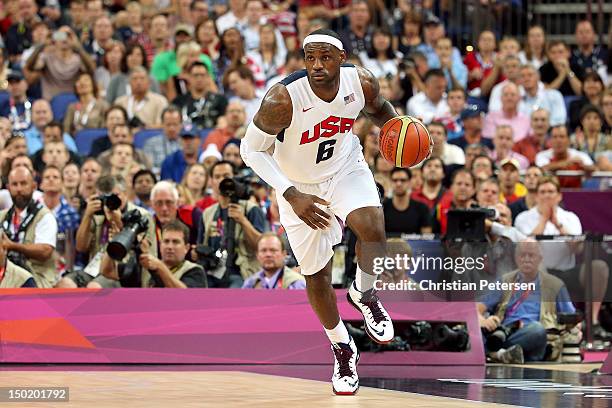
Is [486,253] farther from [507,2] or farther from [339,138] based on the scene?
[507,2]

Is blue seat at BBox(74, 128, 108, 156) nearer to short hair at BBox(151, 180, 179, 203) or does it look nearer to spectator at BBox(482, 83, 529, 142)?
short hair at BBox(151, 180, 179, 203)

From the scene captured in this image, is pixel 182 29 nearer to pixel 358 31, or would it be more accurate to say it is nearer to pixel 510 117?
pixel 358 31

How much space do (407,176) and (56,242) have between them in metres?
4.06

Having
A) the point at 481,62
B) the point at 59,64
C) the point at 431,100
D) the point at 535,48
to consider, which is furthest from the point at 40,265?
the point at 535,48

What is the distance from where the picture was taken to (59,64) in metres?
18.8

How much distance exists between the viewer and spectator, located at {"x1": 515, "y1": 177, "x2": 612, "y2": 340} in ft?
42.1

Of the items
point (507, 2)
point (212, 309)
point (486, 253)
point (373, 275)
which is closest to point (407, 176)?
point (486, 253)

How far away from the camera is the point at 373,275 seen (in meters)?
9.49

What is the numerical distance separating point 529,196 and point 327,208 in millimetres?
5977

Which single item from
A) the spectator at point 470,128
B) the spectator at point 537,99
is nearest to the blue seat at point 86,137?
the spectator at point 470,128

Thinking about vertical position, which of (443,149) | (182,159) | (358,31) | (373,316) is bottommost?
(373,316)

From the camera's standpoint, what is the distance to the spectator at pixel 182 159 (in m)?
16.2

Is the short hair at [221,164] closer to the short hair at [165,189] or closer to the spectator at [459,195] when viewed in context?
the short hair at [165,189]

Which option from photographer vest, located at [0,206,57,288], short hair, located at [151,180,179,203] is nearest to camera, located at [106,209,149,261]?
short hair, located at [151,180,179,203]
